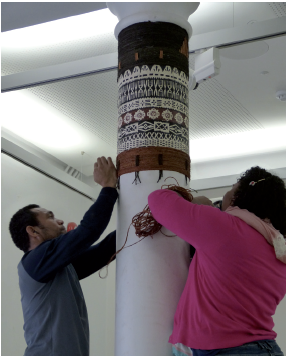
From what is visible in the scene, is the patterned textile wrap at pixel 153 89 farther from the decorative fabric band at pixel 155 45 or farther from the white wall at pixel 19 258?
the white wall at pixel 19 258

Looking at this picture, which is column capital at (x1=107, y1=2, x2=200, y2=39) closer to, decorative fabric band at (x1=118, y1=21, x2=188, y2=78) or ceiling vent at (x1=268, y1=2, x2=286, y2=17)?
decorative fabric band at (x1=118, y1=21, x2=188, y2=78)

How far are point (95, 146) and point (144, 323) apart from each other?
5606mm

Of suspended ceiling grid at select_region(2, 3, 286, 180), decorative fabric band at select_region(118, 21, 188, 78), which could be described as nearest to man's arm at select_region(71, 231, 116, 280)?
decorative fabric band at select_region(118, 21, 188, 78)

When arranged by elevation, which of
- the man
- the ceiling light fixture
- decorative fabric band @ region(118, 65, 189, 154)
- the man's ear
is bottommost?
the man

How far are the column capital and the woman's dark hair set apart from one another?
3.36 feet

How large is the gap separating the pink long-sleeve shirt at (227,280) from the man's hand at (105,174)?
645 mm

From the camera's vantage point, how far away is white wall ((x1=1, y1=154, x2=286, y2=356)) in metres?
6.29

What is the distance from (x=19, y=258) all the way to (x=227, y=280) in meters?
5.17

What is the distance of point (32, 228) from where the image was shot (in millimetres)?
2703

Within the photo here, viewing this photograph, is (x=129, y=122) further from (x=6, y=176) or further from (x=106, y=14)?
(x=6, y=176)

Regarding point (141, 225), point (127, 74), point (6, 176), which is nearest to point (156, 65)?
point (127, 74)

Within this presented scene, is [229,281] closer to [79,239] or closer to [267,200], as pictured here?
[267,200]

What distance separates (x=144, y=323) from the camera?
2.15 meters

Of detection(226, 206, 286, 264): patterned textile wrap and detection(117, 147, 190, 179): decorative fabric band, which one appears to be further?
detection(117, 147, 190, 179): decorative fabric band
